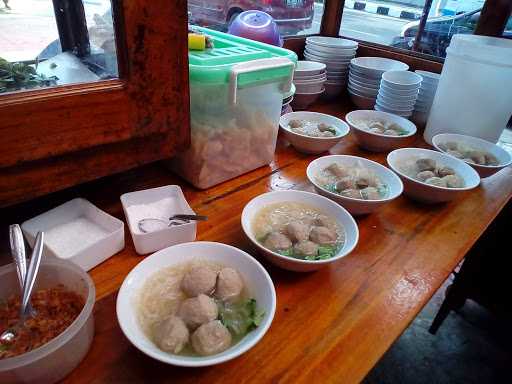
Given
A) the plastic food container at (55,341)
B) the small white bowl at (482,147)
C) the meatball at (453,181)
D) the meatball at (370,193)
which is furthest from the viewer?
the small white bowl at (482,147)

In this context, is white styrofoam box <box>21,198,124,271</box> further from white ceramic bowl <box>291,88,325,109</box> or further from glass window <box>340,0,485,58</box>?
glass window <box>340,0,485,58</box>

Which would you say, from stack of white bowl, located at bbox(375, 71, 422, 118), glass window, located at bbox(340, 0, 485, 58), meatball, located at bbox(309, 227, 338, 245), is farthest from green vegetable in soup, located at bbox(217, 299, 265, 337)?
glass window, located at bbox(340, 0, 485, 58)

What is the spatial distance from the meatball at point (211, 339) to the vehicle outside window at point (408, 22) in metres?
1.72

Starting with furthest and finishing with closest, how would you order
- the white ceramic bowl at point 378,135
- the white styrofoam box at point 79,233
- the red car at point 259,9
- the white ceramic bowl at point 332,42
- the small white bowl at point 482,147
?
1. the white ceramic bowl at point 332,42
2. the red car at point 259,9
3. the white ceramic bowl at point 378,135
4. the small white bowl at point 482,147
5. the white styrofoam box at point 79,233

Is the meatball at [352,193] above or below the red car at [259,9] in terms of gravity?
below

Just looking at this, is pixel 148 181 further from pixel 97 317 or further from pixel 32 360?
pixel 32 360

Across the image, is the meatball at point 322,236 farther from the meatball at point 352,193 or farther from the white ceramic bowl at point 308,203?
the meatball at point 352,193

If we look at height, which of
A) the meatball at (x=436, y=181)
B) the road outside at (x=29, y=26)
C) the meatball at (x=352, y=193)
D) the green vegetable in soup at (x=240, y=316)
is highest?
the road outside at (x=29, y=26)

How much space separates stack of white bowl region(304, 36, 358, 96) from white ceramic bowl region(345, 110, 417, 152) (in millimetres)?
387

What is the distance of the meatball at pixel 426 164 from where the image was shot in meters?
1.16

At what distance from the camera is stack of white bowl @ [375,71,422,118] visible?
1.54 m

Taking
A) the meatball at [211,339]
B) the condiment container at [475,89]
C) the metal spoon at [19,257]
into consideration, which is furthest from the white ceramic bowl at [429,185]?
the metal spoon at [19,257]

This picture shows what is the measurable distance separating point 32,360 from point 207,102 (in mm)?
672

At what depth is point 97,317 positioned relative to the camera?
0.67 metres
